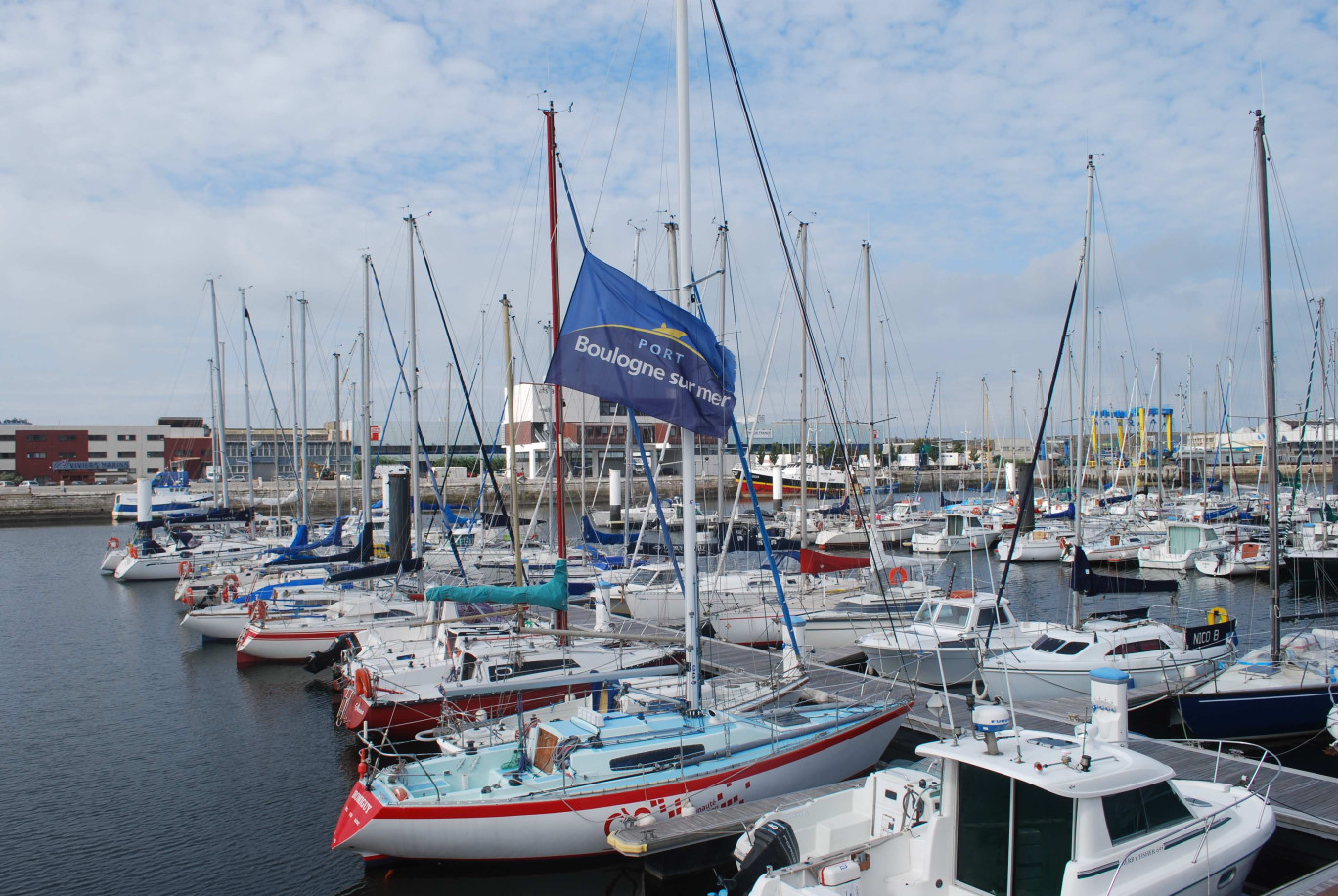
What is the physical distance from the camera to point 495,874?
12297 millimetres

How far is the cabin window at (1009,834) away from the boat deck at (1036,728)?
5.16ft

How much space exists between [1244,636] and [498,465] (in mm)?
78197

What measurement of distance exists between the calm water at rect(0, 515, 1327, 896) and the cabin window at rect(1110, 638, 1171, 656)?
30.8ft

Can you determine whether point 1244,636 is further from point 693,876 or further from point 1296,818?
point 693,876

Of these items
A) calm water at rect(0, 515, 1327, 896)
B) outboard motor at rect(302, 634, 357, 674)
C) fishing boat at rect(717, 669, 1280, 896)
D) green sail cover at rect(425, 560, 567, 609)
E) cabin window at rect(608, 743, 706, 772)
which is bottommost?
calm water at rect(0, 515, 1327, 896)

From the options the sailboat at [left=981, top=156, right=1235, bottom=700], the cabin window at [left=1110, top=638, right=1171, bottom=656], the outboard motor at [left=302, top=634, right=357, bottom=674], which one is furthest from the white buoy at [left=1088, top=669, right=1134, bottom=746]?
the outboard motor at [left=302, top=634, right=357, bottom=674]

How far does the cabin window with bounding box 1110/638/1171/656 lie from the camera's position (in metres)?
18.6

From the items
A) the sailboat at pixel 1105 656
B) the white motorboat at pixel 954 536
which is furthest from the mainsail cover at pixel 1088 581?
the white motorboat at pixel 954 536

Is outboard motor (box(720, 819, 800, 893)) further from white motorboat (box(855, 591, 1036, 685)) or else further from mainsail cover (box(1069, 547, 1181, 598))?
mainsail cover (box(1069, 547, 1181, 598))

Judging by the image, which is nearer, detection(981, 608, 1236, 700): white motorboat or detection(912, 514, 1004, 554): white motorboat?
detection(981, 608, 1236, 700): white motorboat

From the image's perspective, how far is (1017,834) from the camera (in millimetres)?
8188

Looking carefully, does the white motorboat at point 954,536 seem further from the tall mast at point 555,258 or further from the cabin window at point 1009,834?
the cabin window at point 1009,834

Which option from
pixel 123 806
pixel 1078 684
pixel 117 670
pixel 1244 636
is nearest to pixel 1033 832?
pixel 1078 684

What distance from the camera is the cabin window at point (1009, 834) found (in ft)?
26.5
